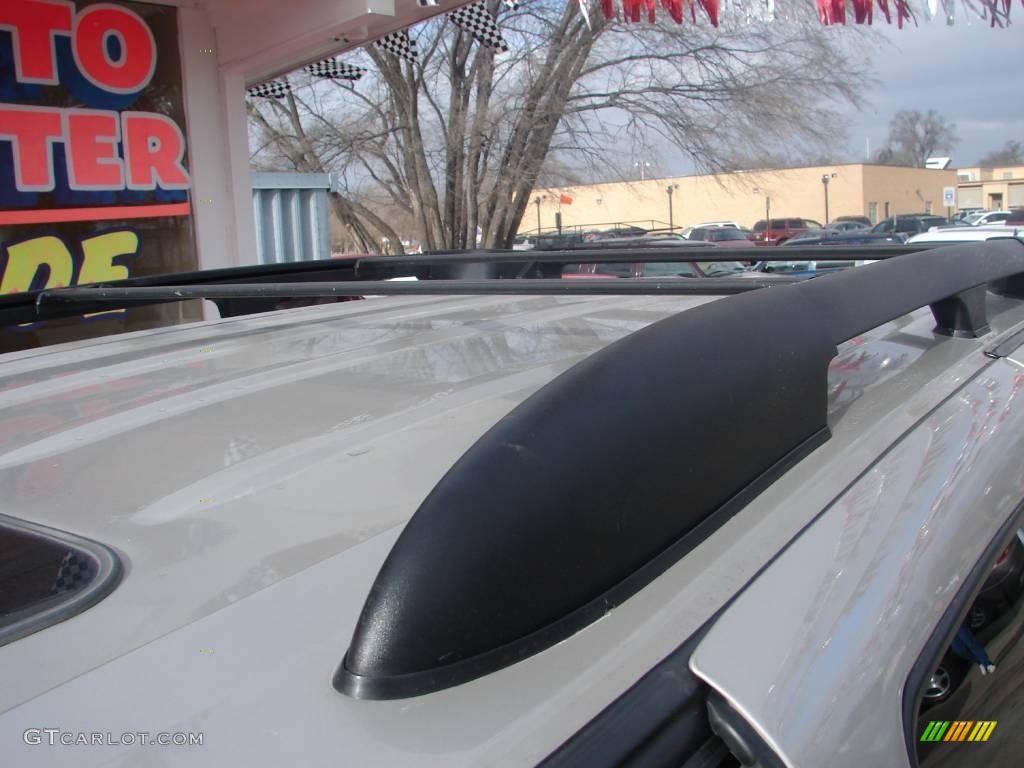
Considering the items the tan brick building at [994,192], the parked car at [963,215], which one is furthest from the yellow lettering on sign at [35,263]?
the tan brick building at [994,192]

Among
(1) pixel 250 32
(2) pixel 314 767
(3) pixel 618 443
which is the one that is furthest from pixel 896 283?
(1) pixel 250 32

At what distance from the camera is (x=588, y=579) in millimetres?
812

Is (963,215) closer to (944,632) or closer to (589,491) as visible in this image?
(944,632)

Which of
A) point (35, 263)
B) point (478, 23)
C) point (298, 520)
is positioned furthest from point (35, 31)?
point (298, 520)

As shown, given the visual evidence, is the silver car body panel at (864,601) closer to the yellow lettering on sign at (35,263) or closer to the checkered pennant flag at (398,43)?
the yellow lettering on sign at (35,263)

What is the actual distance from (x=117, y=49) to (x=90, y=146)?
2.25 ft

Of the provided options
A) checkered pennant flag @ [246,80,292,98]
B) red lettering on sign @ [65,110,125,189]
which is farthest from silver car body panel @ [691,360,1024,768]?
checkered pennant flag @ [246,80,292,98]

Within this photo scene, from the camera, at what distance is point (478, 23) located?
881cm

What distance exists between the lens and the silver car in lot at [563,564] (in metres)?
0.73

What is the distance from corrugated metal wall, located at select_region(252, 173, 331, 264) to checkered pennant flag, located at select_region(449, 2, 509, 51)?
306cm

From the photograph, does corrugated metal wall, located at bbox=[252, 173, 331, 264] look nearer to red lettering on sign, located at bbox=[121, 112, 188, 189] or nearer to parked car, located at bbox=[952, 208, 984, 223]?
red lettering on sign, located at bbox=[121, 112, 188, 189]

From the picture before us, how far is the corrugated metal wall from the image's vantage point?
35.6 ft

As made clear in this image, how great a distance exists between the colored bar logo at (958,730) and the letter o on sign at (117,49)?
638 centimetres

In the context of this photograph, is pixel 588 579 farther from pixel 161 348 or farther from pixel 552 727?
pixel 161 348
